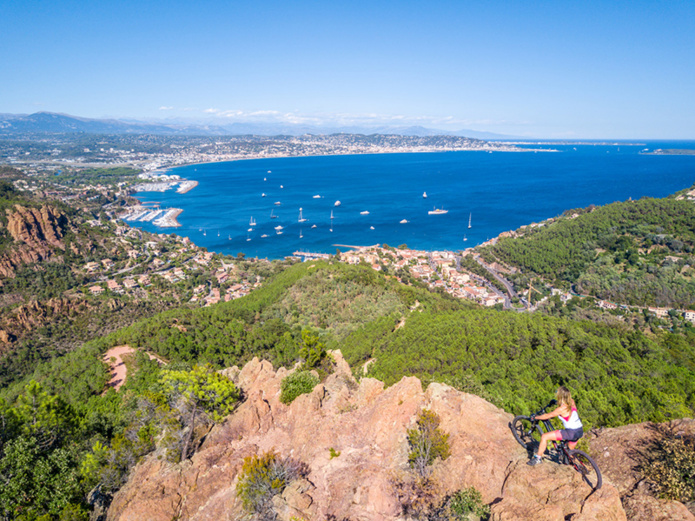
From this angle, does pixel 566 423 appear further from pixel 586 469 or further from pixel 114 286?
pixel 114 286

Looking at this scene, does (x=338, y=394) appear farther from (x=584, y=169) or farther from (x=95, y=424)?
(x=584, y=169)

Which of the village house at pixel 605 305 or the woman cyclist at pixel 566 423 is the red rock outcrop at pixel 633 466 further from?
the village house at pixel 605 305

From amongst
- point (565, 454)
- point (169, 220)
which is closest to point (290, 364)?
point (565, 454)

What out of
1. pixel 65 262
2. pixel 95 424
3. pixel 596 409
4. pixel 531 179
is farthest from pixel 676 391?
pixel 531 179

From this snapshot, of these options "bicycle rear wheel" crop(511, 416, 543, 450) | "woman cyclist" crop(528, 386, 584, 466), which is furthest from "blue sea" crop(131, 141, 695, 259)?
"woman cyclist" crop(528, 386, 584, 466)

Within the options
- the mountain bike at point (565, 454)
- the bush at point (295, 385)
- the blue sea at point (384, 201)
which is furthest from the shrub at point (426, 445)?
the blue sea at point (384, 201)

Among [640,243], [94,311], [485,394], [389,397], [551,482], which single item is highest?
[551,482]
